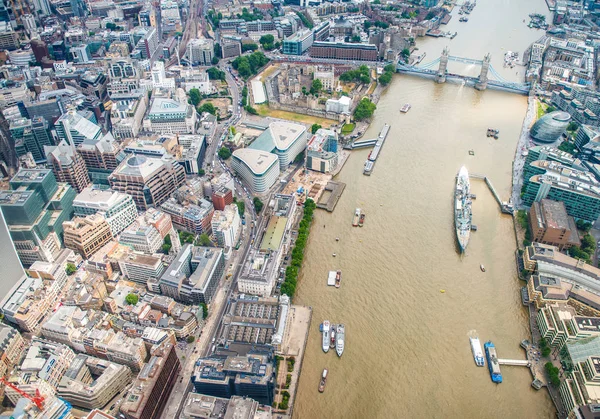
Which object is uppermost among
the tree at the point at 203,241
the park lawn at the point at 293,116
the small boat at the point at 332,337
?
the park lawn at the point at 293,116

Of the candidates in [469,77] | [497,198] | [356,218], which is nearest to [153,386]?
[356,218]

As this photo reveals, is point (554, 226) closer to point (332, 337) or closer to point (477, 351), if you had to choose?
point (477, 351)

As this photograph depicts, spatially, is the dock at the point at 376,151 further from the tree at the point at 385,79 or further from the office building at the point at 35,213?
the office building at the point at 35,213

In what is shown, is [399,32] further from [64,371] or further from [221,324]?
[64,371]

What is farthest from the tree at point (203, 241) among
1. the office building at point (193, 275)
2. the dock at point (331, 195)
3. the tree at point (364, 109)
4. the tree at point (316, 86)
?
the tree at point (316, 86)

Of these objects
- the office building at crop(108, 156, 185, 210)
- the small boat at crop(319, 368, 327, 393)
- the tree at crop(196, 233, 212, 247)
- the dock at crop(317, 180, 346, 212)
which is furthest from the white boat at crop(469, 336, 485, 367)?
the office building at crop(108, 156, 185, 210)

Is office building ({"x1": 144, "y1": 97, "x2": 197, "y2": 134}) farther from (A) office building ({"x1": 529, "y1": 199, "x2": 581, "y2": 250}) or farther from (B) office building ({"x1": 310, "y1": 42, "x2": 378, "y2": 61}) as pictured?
(A) office building ({"x1": 529, "y1": 199, "x2": 581, "y2": 250})
